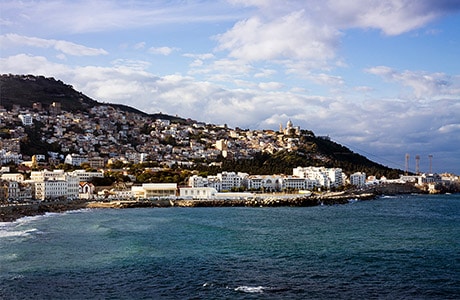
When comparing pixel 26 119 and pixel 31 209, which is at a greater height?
pixel 26 119

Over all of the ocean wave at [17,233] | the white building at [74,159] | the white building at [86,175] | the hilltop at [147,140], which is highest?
the hilltop at [147,140]

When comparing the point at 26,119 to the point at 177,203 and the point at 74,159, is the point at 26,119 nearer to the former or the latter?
the point at 74,159

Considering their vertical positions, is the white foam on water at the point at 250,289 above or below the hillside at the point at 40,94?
below

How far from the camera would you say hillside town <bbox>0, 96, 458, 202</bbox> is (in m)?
57.8

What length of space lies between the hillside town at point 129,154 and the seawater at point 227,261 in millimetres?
26174

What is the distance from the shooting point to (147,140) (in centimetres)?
11438

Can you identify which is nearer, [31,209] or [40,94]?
[31,209]

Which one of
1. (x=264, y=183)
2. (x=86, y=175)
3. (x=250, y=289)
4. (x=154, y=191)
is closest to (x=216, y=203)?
(x=154, y=191)

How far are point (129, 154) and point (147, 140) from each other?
19.0m

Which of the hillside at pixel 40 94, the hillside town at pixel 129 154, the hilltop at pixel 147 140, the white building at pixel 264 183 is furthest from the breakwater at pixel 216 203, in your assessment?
the hillside at pixel 40 94

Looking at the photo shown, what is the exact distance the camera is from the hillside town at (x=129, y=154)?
190ft

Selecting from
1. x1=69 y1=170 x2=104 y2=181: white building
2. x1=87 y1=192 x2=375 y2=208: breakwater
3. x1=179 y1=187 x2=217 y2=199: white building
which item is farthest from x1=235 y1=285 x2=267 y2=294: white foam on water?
x1=69 y1=170 x2=104 y2=181: white building

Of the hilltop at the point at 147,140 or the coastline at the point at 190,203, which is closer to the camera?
the coastline at the point at 190,203

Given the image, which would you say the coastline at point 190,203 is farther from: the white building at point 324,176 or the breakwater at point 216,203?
the white building at point 324,176
